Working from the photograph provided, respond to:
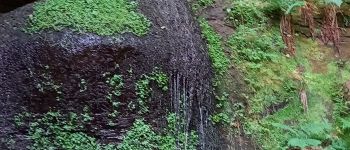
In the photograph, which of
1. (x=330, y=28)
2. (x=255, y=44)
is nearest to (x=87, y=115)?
(x=255, y=44)

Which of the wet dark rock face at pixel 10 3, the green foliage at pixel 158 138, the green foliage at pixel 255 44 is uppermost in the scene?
the wet dark rock face at pixel 10 3

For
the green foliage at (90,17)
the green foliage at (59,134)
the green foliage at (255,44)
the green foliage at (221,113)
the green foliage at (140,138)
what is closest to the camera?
the green foliage at (59,134)

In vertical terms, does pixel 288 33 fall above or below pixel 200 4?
below

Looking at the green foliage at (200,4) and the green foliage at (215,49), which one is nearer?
the green foliage at (215,49)

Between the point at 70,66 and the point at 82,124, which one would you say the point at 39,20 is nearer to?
the point at 70,66

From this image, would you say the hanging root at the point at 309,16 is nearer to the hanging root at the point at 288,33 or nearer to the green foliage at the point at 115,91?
the hanging root at the point at 288,33

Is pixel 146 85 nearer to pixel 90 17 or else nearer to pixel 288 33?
pixel 90 17

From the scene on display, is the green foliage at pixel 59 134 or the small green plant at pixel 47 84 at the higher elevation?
the small green plant at pixel 47 84

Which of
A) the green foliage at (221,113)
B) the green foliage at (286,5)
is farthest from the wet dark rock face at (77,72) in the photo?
the green foliage at (286,5)
